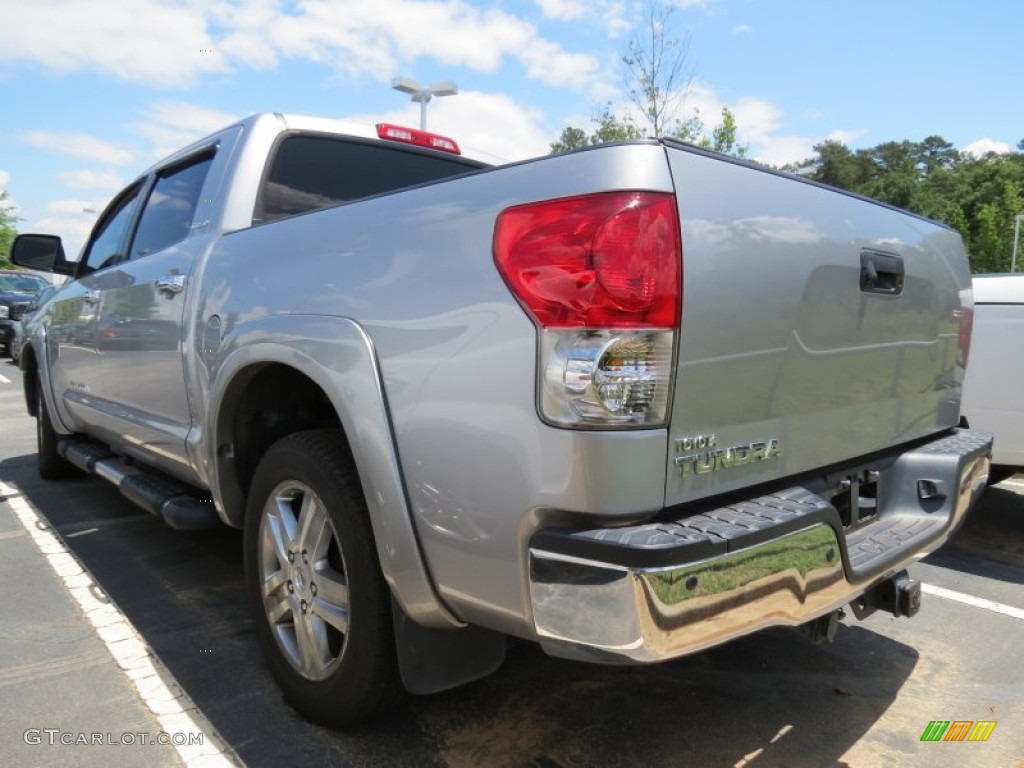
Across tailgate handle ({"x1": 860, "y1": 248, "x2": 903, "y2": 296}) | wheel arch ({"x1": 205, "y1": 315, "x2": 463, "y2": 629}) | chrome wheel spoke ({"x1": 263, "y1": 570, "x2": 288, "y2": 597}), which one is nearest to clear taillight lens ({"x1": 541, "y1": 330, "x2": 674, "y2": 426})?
wheel arch ({"x1": 205, "y1": 315, "x2": 463, "y2": 629})

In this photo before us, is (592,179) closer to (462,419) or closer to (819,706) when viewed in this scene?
(462,419)

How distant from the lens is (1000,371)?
4.30 m

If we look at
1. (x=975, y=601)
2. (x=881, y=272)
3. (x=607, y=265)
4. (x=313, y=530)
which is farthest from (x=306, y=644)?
(x=975, y=601)

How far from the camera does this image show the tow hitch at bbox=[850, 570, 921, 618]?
7.55ft

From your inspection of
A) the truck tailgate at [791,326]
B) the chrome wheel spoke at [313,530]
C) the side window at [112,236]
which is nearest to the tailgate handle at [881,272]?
the truck tailgate at [791,326]

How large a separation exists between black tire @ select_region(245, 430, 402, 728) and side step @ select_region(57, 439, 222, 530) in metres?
0.54

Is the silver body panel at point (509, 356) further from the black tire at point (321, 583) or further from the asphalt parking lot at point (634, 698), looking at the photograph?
the asphalt parking lot at point (634, 698)

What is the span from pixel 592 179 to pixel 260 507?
1.59 metres

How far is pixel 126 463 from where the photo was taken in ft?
13.4

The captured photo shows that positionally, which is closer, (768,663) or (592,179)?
(592,179)

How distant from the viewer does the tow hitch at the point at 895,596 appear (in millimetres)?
2303

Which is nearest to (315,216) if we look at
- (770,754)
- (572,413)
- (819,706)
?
(572,413)

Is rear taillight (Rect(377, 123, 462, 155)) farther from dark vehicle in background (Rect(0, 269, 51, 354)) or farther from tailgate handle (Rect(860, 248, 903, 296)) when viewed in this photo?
dark vehicle in background (Rect(0, 269, 51, 354))

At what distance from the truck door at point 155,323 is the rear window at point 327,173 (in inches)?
12.3
